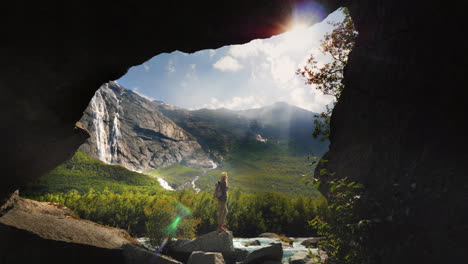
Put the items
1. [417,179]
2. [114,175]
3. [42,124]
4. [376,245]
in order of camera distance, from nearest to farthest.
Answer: [376,245], [417,179], [42,124], [114,175]

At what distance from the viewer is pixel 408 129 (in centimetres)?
720

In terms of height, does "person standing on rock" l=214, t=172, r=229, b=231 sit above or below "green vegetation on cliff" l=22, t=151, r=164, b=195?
below

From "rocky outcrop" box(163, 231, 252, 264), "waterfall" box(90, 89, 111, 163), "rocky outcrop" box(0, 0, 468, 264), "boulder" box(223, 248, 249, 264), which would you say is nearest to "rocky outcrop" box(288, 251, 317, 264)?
"boulder" box(223, 248, 249, 264)

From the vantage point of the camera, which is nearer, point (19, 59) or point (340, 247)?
point (340, 247)

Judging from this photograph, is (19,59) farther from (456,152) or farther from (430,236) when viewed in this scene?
(456,152)

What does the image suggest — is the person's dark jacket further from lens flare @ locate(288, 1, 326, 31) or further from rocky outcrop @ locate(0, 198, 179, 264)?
lens flare @ locate(288, 1, 326, 31)

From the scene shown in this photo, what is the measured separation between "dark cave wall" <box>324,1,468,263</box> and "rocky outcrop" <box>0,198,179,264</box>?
8.51m

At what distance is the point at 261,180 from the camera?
541ft

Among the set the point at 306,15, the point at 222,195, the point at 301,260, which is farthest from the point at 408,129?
the point at 222,195

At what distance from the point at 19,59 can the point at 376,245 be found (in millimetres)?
9010

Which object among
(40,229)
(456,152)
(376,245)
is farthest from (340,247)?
(40,229)

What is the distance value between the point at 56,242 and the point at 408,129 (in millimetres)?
11936

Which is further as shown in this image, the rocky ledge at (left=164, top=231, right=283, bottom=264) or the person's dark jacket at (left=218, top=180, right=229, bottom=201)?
the person's dark jacket at (left=218, top=180, right=229, bottom=201)

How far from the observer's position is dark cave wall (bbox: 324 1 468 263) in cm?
463
